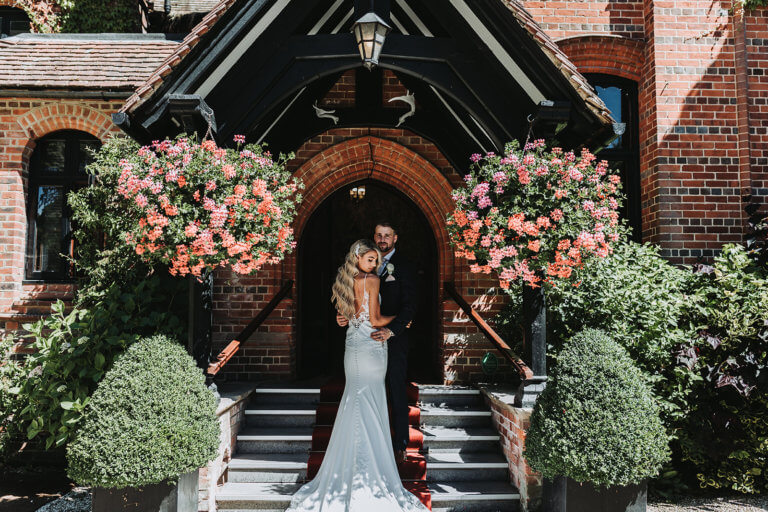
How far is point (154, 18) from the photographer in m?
8.62

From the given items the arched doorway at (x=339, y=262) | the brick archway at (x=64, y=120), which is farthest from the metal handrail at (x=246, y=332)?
the brick archway at (x=64, y=120)

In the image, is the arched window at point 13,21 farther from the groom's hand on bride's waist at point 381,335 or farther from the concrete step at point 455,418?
the concrete step at point 455,418

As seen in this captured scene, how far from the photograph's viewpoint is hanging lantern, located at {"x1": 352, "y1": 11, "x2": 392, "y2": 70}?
428cm

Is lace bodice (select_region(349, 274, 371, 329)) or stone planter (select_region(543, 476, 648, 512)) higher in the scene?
lace bodice (select_region(349, 274, 371, 329))

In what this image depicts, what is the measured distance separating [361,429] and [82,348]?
119 inches

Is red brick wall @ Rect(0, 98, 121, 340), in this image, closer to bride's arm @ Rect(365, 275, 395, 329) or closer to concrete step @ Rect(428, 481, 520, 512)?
bride's arm @ Rect(365, 275, 395, 329)

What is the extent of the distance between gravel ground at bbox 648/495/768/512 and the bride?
99.5 inches

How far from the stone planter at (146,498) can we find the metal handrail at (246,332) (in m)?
1.01

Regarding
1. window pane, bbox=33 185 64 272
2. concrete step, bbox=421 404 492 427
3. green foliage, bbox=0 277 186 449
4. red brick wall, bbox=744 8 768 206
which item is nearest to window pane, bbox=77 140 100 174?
window pane, bbox=33 185 64 272

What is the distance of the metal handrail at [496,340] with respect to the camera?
476cm

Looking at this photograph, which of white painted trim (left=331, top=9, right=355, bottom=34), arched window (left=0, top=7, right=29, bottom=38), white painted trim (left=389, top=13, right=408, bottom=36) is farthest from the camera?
arched window (left=0, top=7, right=29, bottom=38)

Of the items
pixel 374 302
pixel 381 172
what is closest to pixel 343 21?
pixel 381 172

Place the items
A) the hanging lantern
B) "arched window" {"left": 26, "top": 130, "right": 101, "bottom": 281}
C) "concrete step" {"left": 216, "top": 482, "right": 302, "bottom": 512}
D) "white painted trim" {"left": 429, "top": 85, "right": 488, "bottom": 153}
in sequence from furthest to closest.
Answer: "arched window" {"left": 26, "top": 130, "right": 101, "bottom": 281} → "white painted trim" {"left": 429, "top": 85, "right": 488, "bottom": 153} → "concrete step" {"left": 216, "top": 482, "right": 302, "bottom": 512} → the hanging lantern

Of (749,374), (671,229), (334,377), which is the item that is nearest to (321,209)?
(334,377)
